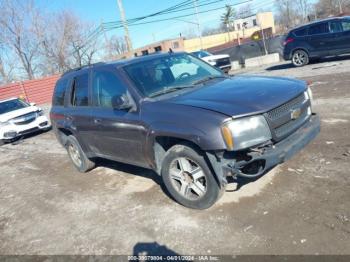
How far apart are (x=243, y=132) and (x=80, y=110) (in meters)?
3.18

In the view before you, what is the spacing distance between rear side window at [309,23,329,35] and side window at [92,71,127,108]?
506 inches

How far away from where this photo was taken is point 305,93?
14.2 ft

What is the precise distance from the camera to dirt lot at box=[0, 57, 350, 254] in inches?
134

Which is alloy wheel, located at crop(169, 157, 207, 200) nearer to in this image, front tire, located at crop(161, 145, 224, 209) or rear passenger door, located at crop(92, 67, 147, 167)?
front tire, located at crop(161, 145, 224, 209)

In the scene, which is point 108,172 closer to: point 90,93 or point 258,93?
point 90,93

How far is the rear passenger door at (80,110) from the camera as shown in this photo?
5496mm

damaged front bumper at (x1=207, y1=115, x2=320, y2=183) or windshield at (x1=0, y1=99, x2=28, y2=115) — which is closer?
damaged front bumper at (x1=207, y1=115, x2=320, y2=183)

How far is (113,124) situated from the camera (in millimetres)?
4789

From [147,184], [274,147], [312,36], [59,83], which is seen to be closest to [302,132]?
[274,147]

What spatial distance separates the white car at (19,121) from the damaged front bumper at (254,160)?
1006cm

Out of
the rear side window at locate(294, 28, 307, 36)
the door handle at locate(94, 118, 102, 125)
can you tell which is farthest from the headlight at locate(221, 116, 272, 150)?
the rear side window at locate(294, 28, 307, 36)

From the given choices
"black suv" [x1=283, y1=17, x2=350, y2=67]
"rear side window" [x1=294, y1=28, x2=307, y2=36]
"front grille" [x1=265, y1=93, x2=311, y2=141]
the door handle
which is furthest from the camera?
"rear side window" [x1=294, y1=28, x2=307, y2=36]

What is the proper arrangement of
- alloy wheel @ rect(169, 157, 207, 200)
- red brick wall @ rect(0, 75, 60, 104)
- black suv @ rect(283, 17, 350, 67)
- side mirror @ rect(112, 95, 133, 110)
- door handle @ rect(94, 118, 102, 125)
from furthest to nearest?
red brick wall @ rect(0, 75, 60, 104), black suv @ rect(283, 17, 350, 67), door handle @ rect(94, 118, 102, 125), side mirror @ rect(112, 95, 133, 110), alloy wheel @ rect(169, 157, 207, 200)

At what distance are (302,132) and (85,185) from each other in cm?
376
